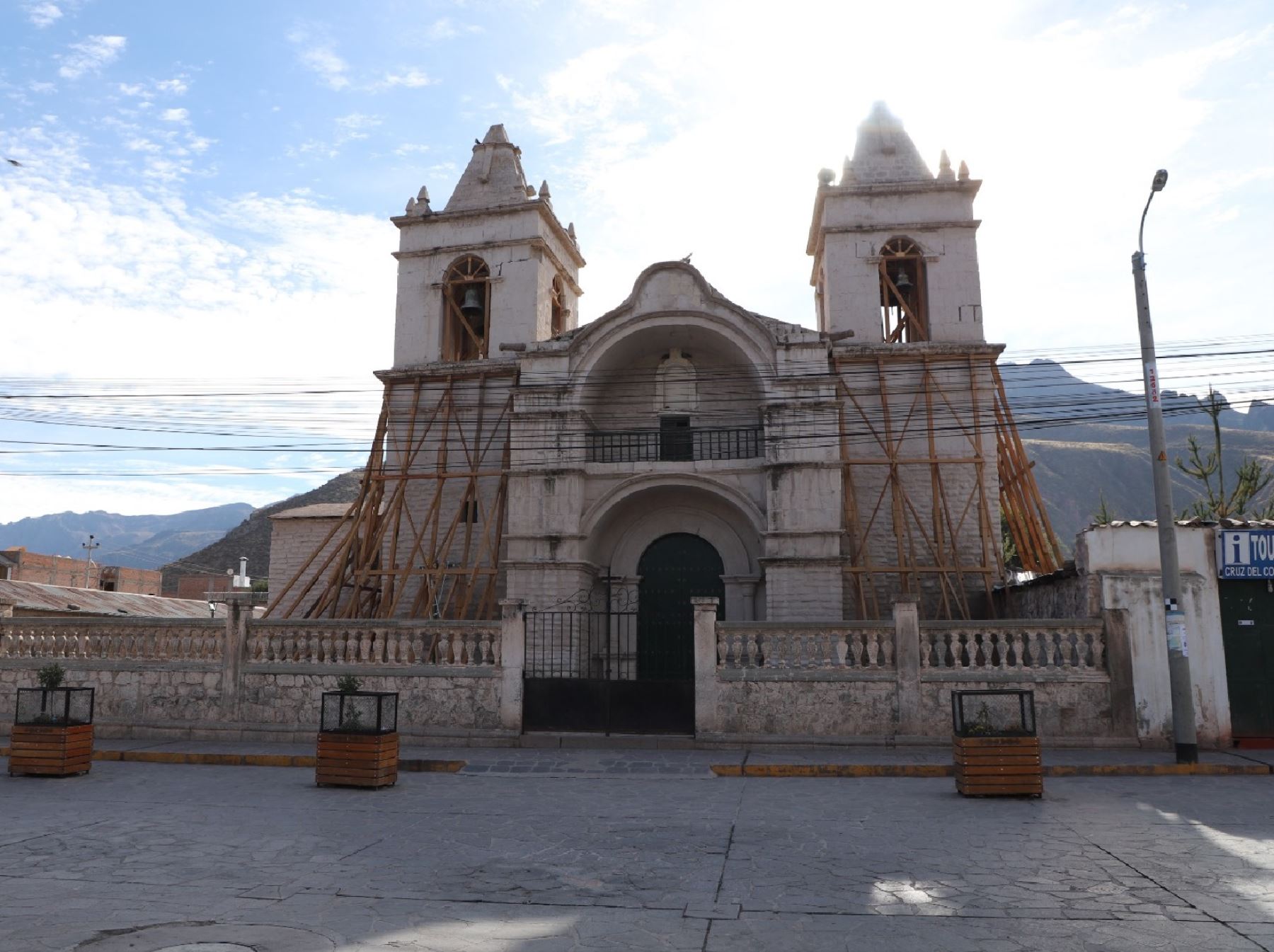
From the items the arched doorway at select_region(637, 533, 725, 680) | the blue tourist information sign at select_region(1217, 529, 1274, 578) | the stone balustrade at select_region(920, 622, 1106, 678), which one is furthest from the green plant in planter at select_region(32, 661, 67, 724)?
the blue tourist information sign at select_region(1217, 529, 1274, 578)

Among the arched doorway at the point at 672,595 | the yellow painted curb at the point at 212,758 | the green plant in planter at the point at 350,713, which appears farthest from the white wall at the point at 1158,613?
the green plant in planter at the point at 350,713

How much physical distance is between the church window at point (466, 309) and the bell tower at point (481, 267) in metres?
0.03

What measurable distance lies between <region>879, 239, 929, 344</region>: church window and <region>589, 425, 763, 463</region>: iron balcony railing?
4.77 metres

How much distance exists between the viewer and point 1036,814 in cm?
962

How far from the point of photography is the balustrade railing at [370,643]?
51.7 ft

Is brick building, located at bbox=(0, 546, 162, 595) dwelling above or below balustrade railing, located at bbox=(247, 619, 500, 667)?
above

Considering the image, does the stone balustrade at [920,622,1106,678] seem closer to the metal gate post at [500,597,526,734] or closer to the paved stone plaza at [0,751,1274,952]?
the paved stone plaza at [0,751,1274,952]

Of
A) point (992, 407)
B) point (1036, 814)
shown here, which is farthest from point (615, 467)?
point (1036, 814)

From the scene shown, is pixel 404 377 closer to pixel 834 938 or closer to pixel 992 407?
pixel 992 407

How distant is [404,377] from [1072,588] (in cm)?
1690

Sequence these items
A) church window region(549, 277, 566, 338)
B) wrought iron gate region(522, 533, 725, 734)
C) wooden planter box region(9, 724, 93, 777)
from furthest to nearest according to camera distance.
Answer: church window region(549, 277, 566, 338)
wrought iron gate region(522, 533, 725, 734)
wooden planter box region(9, 724, 93, 777)

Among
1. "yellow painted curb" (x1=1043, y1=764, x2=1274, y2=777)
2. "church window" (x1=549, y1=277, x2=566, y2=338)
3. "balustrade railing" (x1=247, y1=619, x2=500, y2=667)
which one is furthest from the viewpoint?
"church window" (x1=549, y1=277, x2=566, y2=338)

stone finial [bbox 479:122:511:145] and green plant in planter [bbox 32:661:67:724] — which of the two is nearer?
green plant in planter [bbox 32:661:67:724]

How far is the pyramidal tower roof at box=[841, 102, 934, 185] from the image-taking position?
2497 centimetres
